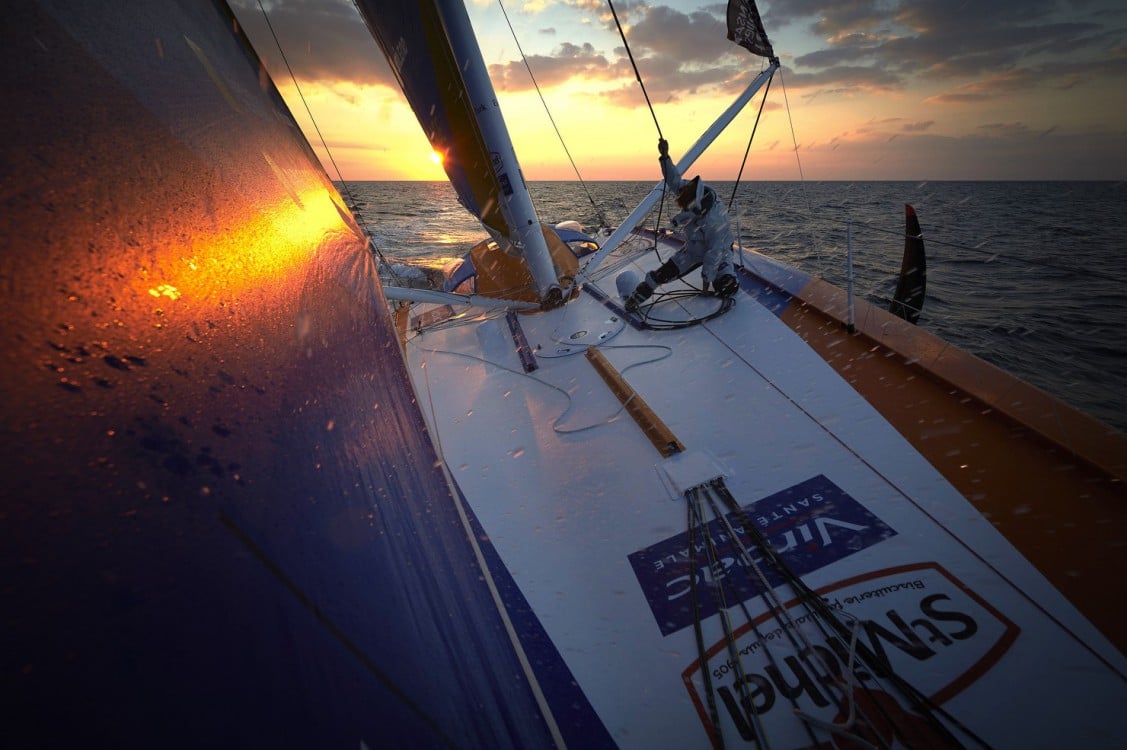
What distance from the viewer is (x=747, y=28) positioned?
446 centimetres

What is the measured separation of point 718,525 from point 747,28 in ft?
16.0

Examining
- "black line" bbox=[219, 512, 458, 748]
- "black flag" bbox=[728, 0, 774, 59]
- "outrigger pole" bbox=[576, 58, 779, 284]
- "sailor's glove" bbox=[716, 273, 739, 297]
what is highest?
"black flag" bbox=[728, 0, 774, 59]

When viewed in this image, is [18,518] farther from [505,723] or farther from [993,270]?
[993,270]

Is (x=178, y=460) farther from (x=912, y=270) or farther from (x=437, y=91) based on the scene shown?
(x=912, y=270)

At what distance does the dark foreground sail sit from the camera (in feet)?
0.86

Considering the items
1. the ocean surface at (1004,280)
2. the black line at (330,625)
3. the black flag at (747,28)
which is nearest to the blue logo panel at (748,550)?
the ocean surface at (1004,280)

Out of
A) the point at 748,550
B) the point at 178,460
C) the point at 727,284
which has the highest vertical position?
the point at 178,460

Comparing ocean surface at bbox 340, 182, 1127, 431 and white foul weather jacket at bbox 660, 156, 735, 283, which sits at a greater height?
white foul weather jacket at bbox 660, 156, 735, 283

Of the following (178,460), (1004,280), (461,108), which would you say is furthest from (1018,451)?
(1004,280)

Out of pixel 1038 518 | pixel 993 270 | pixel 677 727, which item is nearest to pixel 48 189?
pixel 677 727

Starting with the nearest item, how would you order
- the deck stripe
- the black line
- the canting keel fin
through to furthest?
the black line < the deck stripe < the canting keel fin

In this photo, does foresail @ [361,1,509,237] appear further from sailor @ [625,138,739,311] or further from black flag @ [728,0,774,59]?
black flag @ [728,0,774,59]

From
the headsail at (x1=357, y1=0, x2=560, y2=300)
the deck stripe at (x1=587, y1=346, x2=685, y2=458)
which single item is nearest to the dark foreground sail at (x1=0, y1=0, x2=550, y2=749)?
the deck stripe at (x1=587, y1=346, x2=685, y2=458)

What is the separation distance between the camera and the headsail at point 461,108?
3494 mm
